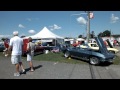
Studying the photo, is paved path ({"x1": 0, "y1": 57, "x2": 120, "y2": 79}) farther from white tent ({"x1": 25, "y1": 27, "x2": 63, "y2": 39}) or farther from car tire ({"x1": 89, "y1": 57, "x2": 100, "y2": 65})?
white tent ({"x1": 25, "y1": 27, "x2": 63, "y2": 39})

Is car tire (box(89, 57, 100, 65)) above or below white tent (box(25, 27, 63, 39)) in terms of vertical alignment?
below

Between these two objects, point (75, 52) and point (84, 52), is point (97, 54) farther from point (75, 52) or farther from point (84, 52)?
point (75, 52)

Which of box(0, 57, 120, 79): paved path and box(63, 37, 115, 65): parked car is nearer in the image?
box(0, 57, 120, 79): paved path

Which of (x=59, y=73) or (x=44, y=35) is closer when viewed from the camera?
(x=59, y=73)

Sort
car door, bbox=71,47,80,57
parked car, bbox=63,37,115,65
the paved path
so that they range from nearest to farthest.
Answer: the paved path, parked car, bbox=63,37,115,65, car door, bbox=71,47,80,57

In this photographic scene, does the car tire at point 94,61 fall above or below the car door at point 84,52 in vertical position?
below

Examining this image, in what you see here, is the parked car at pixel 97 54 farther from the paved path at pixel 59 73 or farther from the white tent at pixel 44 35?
the white tent at pixel 44 35

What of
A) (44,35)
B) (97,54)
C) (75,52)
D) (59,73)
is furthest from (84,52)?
(44,35)

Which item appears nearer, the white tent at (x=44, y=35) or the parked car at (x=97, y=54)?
the parked car at (x=97, y=54)

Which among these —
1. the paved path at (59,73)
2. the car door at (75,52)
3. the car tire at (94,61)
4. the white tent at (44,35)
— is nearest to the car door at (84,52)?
the car door at (75,52)

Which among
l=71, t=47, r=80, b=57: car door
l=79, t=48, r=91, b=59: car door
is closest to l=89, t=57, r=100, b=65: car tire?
l=79, t=48, r=91, b=59: car door

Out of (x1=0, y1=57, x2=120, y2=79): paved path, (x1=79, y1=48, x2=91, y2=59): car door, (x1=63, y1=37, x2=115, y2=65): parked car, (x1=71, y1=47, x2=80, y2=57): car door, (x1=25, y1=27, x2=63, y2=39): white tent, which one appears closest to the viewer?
(x1=0, y1=57, x2=120, y2=79): paved path
